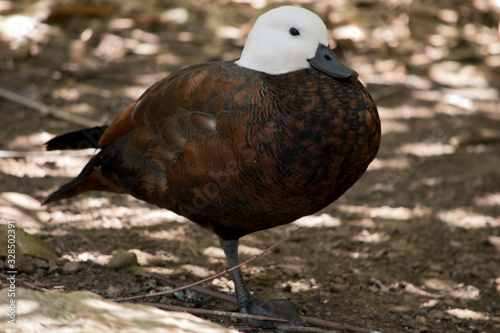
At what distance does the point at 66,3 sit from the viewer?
5.85m

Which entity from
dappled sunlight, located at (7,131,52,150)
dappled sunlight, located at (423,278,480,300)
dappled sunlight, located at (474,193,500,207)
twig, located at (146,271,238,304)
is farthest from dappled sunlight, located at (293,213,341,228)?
dappled sunlight, located at (7,131,52,150)

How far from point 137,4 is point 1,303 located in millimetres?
4872

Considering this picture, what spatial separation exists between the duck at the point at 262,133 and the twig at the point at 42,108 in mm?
1912

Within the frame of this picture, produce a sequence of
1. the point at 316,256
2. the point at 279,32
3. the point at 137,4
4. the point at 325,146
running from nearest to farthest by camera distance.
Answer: the point at 325,146
the point at 279,32
the point at 316,256
the point at 137,4

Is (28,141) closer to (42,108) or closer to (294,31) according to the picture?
(42,108)

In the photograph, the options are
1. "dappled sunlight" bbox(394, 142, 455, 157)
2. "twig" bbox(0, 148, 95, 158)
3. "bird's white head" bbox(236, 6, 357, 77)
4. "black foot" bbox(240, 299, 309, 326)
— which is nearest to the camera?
"bird's white head" bbox(236, 6, 357, 77)

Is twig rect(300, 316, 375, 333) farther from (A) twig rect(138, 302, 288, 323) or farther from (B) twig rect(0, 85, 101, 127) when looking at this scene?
(B) twig rect(0, 85, 101, 127)

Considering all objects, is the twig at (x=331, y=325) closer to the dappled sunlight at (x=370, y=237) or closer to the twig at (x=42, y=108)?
the dappled sunlight at (x=370, y=237)

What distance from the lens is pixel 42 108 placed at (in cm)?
448

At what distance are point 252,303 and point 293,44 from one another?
1.23 meters

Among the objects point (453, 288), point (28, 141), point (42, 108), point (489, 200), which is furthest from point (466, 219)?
point (42, 108)

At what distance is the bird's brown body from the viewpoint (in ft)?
7.36

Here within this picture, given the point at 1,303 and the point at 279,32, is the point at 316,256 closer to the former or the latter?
the point at 279,32

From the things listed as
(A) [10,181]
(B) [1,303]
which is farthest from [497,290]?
(A) [10,181]
